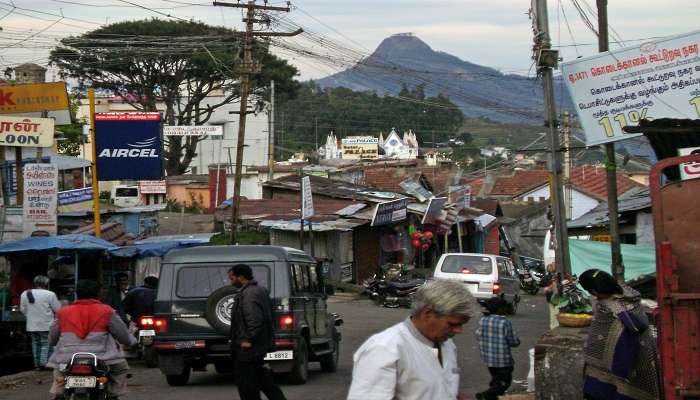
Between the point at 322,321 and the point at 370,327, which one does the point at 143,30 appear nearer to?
the point at 370,327

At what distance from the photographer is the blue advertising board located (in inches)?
920

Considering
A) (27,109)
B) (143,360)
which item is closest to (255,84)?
(27,109)

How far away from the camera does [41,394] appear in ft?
50.4

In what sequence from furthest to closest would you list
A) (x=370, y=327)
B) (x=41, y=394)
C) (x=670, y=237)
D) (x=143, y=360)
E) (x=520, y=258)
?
(x=520, y=258)
(x=370, y=327)
(x=143, y=360)
(x=41, y=394)
(x=670, y=237)

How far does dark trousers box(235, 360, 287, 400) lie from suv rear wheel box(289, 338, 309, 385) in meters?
3.61

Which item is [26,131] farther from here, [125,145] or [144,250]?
[144,250]

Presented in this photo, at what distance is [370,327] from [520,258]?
1151 inches

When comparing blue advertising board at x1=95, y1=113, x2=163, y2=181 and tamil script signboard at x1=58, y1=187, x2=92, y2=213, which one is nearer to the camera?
blue advertising board at x1=95, y1=113, x2=163, y2=181

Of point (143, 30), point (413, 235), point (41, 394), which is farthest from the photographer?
point (143, 30)

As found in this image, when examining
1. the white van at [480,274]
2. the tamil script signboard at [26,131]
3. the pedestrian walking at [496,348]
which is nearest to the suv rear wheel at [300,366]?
the pedestrian walking at [496,348]

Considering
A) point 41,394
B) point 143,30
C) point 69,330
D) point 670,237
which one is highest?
point 143,30

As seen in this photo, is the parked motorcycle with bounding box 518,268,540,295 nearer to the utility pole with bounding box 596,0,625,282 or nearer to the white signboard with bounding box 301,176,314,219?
the white signboard with bounding box 301,176,314,219

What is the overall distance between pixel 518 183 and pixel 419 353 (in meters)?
73.3

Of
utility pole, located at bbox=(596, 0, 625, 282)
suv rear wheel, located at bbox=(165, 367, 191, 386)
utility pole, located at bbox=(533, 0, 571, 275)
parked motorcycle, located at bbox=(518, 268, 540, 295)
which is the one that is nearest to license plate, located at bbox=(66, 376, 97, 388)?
suv rear wheel, located at bbox=(165, 367, 191, 386)
